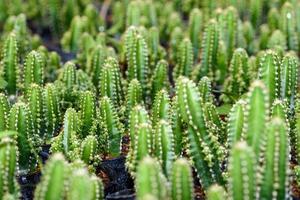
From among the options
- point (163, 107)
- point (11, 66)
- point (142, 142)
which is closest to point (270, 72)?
point (163, 107)

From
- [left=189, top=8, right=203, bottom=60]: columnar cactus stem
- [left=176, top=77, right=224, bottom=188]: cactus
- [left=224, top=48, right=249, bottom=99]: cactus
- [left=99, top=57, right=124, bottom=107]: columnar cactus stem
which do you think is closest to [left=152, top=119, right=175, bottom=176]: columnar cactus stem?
[left=176, top=77, right=224, bottom=188]: cactus

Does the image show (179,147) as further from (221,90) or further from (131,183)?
(221,90)

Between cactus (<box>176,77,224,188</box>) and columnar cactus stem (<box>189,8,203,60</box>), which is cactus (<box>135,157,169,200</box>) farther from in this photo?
columnar cactus stem (<box>189,8,203,60</box>)

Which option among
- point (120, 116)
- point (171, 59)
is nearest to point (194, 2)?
point (171, 59)

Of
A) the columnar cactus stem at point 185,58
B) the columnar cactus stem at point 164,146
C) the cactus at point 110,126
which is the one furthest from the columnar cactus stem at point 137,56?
the columnar cactus stem at point 164,146

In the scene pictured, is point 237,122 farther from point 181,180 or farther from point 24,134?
point 24,134

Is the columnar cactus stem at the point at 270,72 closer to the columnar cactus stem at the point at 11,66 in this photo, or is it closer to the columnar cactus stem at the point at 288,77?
the columnar cactus stem at the point at 288,77

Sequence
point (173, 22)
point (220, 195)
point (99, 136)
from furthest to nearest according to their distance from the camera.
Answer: point (173, 22)
point (99, 136)
point (220, 195)
